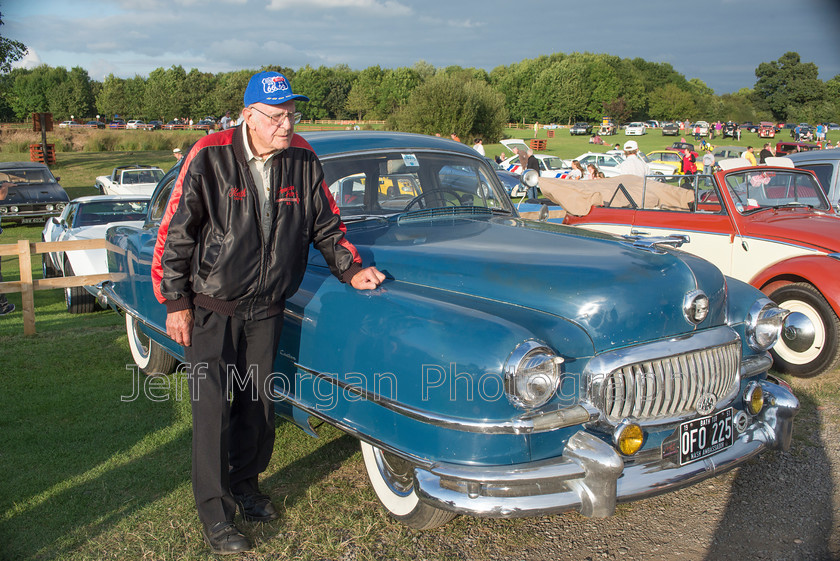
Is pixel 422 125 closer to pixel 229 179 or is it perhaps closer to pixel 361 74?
pixel 229 179

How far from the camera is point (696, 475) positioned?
2.86 metres

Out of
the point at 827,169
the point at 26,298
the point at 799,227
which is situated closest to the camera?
the point at 799,227

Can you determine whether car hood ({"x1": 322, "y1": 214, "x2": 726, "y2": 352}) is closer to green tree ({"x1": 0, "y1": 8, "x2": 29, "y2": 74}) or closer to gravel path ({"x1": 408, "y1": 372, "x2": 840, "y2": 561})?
gravel path ({"x1": 408, "y1": 372, "x2": 840, "y2": 561})

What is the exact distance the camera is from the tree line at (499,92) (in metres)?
88.1

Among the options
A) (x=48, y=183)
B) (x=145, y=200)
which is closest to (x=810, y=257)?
(x=145, y=200)

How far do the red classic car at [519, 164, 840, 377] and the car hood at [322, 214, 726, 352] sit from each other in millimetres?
2153

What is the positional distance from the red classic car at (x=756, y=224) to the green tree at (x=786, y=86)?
3846 inches

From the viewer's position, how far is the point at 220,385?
2.98m

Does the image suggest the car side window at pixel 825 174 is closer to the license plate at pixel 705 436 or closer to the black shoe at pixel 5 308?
the license plate at pixel 705 436

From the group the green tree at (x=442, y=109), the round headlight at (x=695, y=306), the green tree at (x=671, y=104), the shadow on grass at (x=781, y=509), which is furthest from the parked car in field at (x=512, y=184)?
the green tree at (x=671, y=104)

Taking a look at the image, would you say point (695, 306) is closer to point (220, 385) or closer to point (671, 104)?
point (220, 385)

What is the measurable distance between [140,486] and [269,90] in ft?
7.40

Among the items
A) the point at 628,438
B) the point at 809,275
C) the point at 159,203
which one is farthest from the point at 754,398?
the point at 159,203

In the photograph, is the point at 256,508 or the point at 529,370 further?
the point at 256,508
